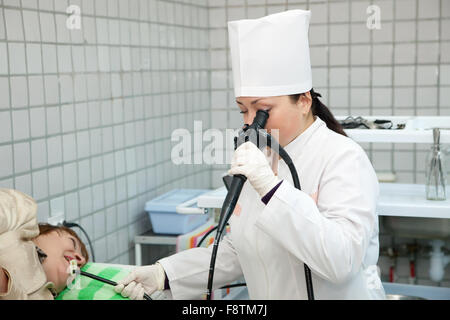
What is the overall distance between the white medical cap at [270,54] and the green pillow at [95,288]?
0.73m

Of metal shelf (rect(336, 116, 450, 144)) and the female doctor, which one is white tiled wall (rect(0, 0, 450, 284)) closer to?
the female doctor

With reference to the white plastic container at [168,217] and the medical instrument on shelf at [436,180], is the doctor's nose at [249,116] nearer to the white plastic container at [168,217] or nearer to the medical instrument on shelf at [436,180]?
the medical instrument on shelf at [436,180]

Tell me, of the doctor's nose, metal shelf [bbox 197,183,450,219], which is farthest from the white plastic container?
the doctor's nose

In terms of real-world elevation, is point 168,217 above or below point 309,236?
below

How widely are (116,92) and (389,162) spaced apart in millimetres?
1678

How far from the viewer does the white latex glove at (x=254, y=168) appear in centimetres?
127

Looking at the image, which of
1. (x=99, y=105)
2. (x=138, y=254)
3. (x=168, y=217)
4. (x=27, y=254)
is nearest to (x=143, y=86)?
(x=99, y=105)

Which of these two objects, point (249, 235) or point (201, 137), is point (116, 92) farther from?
point (249, 235)

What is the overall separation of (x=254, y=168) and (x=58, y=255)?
86cm

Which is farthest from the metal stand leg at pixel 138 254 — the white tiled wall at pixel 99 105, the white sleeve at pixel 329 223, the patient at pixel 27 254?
the white sleeve at pixel 329 223

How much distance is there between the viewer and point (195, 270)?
5.43 feet

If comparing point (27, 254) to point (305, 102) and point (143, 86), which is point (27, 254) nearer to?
point (305, 102)

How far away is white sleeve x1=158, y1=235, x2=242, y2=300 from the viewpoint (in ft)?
5.43

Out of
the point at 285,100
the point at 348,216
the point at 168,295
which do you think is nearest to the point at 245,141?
the point at 285,100
